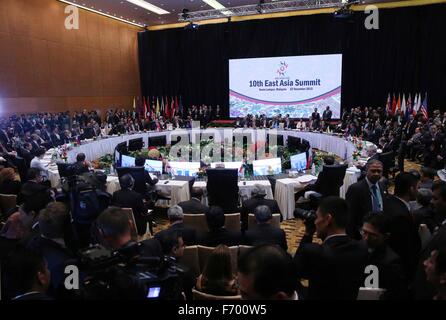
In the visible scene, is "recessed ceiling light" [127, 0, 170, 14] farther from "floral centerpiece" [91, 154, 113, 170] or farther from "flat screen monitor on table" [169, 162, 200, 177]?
"flat screen monitor on table" [169, 162, 200, 177]

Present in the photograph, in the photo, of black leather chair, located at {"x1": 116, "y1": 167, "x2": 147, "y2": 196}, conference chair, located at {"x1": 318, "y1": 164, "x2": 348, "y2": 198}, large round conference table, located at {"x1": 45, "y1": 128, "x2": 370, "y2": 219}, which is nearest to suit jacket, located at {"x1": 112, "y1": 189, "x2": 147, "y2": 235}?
black leather chair, located at {"x1": 116, "y1": 167, "x2": 147, "y2": 196}

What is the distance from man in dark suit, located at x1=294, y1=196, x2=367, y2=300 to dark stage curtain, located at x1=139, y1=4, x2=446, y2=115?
45.1ft

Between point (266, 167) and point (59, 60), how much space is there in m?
12.5

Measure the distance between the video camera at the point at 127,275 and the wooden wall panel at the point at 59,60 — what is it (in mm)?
13786

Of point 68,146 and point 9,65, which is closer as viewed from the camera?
point 68,146

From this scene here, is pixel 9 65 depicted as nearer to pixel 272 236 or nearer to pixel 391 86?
pixel 272 236

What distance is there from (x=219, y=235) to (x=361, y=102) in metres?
15.1

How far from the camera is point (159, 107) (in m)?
20.0

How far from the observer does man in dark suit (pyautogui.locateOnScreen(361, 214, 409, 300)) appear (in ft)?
6.39

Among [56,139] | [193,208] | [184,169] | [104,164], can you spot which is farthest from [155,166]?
[56,139]

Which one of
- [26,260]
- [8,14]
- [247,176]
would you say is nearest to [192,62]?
[8,14]

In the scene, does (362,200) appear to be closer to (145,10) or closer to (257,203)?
(257,203)

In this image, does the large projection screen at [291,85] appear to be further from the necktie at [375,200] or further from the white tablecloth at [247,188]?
the necktie at [375,200]

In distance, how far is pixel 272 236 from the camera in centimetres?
315
